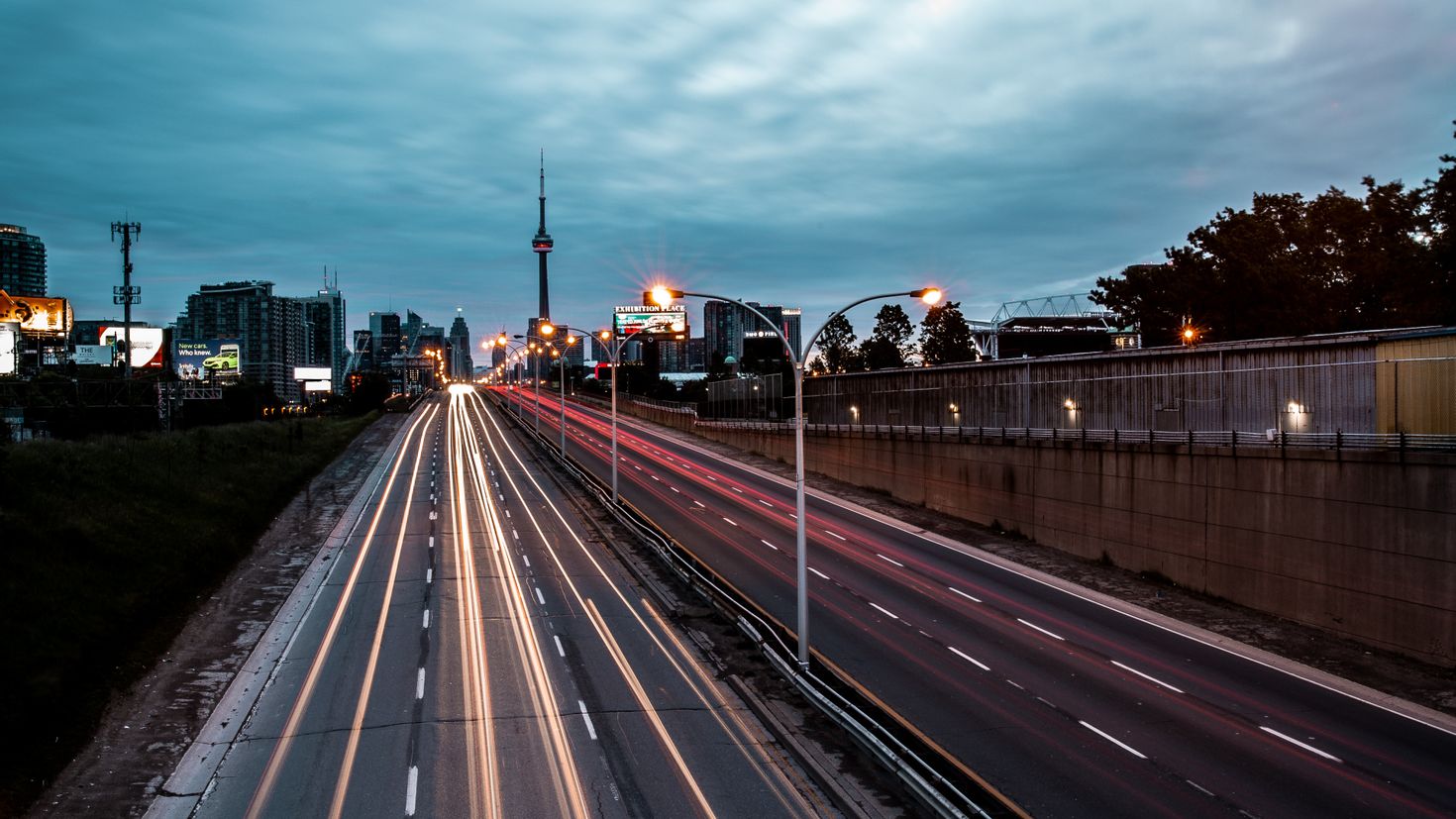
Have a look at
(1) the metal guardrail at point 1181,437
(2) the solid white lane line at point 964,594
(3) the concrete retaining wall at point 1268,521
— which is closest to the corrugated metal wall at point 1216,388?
(1) the metal guardrail at point 1181,437

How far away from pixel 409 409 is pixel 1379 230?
116 m

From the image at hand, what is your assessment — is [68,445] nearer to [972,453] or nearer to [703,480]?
[703,480]

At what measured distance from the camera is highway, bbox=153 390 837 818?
1555 cm

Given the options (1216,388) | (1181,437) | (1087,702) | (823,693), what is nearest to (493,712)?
(823,693)

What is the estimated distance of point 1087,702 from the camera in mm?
19906

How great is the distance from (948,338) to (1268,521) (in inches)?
3430

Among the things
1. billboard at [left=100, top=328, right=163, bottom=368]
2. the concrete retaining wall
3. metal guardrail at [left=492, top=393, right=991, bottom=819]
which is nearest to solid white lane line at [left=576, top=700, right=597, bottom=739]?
metal guardrail at [left=492, top=393, right=991, bottom=819]

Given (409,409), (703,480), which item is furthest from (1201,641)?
(409,409)

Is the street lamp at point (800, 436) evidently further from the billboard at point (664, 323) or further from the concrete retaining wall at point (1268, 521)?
the billboard at point (664, 323)

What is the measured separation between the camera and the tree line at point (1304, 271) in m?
47.8

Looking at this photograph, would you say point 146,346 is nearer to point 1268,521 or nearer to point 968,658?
point 968,658

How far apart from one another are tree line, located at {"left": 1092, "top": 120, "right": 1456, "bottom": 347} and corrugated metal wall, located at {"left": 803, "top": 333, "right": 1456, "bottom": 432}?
66.3ft

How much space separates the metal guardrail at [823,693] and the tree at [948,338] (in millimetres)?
80613

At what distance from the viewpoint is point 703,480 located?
6047 cm
